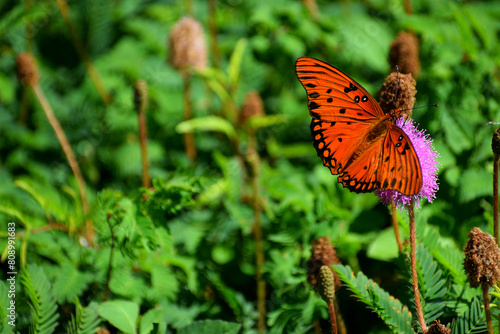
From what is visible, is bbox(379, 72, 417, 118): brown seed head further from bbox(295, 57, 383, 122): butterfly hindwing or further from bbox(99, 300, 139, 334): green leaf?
bbox(99, 300, 139, 334): green leaf

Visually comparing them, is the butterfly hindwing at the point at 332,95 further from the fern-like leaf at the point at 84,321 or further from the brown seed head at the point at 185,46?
the brown seed head at the point at 185,46

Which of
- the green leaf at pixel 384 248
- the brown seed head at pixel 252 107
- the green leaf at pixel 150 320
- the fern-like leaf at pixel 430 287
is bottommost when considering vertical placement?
the green leaf at pixel 150 320

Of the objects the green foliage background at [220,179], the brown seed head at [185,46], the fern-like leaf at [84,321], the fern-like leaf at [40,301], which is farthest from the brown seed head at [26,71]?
the fern-like leaf at [84,321]

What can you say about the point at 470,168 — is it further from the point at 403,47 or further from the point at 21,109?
the point at 21,109

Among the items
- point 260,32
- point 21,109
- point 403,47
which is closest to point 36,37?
point 21,109

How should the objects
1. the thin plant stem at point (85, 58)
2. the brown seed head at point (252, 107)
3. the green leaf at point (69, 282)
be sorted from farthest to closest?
the thin plant stem at point (85, 58)
the brown seed head at point (252, 107)
the green leaf at point (69, 282)
